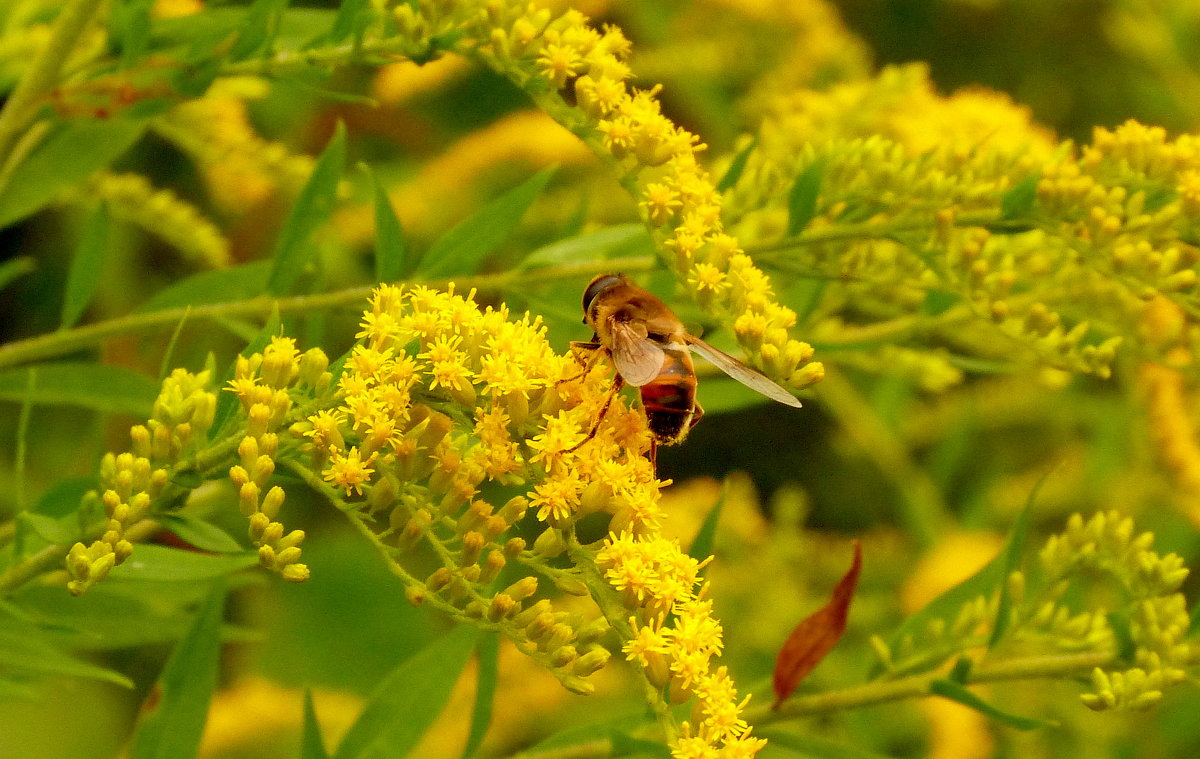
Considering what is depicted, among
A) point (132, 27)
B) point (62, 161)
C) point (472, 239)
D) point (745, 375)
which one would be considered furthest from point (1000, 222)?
point (62, 161)

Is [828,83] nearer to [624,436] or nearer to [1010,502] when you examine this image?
[1010,502]

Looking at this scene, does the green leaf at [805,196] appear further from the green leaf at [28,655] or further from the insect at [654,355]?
the green leaf at [28,655]

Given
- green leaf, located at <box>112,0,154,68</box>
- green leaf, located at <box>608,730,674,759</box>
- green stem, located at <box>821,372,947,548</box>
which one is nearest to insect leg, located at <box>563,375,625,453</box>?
green leaf, located at <box>608,730,674,759</box>

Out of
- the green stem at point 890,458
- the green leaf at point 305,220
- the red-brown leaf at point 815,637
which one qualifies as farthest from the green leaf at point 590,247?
the green stem at point 890,458

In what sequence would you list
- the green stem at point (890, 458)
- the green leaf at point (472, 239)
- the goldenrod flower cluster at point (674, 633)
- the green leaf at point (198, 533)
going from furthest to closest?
the green stem at point (890, 458) → the green leaf at point (472, 239) → the green leaf at point (198, 533) → the goldenrod flower cluster at point (674, 633)

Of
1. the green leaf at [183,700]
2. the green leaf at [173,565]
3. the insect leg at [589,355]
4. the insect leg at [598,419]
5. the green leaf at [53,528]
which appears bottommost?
the green leaf at [183,700]

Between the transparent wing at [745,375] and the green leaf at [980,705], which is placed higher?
the transparent wing at [745,375]
